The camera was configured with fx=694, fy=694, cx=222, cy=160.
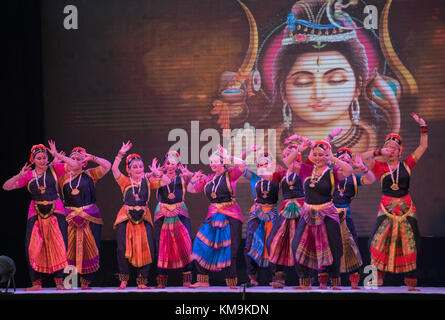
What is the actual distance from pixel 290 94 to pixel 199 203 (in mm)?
1518

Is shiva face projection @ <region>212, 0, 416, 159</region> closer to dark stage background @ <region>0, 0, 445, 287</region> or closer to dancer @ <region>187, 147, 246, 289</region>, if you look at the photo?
dark stage background @ <region>0, 0, 445, 287</region>

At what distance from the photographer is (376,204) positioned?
7.18 meters

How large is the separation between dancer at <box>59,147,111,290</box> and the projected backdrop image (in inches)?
42.3

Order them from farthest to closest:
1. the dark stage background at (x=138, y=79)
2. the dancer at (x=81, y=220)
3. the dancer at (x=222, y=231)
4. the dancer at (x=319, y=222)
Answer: the dark stage background at (x=138, y=79)
the dancer at (x=81, y=220)
the dancer at (x=222, y=231)
the dancer at (x=319, y=222)

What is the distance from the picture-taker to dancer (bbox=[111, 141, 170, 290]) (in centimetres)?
635

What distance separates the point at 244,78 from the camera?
24.5ft

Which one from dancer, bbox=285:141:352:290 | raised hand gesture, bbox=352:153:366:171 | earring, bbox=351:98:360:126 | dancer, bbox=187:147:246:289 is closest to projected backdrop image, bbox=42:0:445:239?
earring, bbox=351:98:360:126

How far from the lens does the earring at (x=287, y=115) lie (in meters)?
7.36

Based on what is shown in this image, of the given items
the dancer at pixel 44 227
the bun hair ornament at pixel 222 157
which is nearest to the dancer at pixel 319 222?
the bun hair ornament at pixel 222 157

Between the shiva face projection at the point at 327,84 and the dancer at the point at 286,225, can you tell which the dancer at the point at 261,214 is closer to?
the dancer at the point at 286,225

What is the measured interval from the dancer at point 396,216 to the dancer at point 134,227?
77.9 inches
